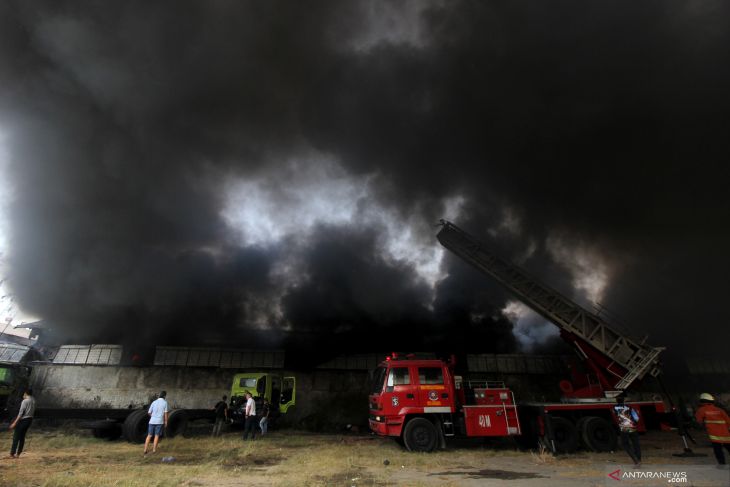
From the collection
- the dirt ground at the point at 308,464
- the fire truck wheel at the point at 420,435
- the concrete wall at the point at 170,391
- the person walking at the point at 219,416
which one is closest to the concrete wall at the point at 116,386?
the concrete wall at the point at 170,391

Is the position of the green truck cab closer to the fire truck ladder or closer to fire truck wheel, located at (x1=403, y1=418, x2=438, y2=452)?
fire truck wheel, located at (x1=403, y1=418, x2=438, y2=452)

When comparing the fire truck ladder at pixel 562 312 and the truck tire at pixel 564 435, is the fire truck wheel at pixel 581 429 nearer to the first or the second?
the truck tire at pixel 564 435

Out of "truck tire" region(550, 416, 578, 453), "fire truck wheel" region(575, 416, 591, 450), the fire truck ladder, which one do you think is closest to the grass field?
"truck tire" region(550, 416, 578, 453)

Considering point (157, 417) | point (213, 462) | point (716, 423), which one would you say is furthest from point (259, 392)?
point (716, 423)

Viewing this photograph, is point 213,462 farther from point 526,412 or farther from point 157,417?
point 526,412

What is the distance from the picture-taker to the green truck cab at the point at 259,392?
12.8 metres

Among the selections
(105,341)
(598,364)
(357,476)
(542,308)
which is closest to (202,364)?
(105,341)

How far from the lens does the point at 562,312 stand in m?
12.6

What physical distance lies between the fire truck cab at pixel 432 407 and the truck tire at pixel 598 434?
1.77 meters

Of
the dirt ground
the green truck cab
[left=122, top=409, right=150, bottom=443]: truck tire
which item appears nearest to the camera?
the dirt ground

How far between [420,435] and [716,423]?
6.07 metres

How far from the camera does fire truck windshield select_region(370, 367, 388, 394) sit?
32.1 ft

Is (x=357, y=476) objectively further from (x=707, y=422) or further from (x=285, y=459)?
(x=707, y=422)

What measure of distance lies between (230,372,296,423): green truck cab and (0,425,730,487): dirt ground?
1.75m
